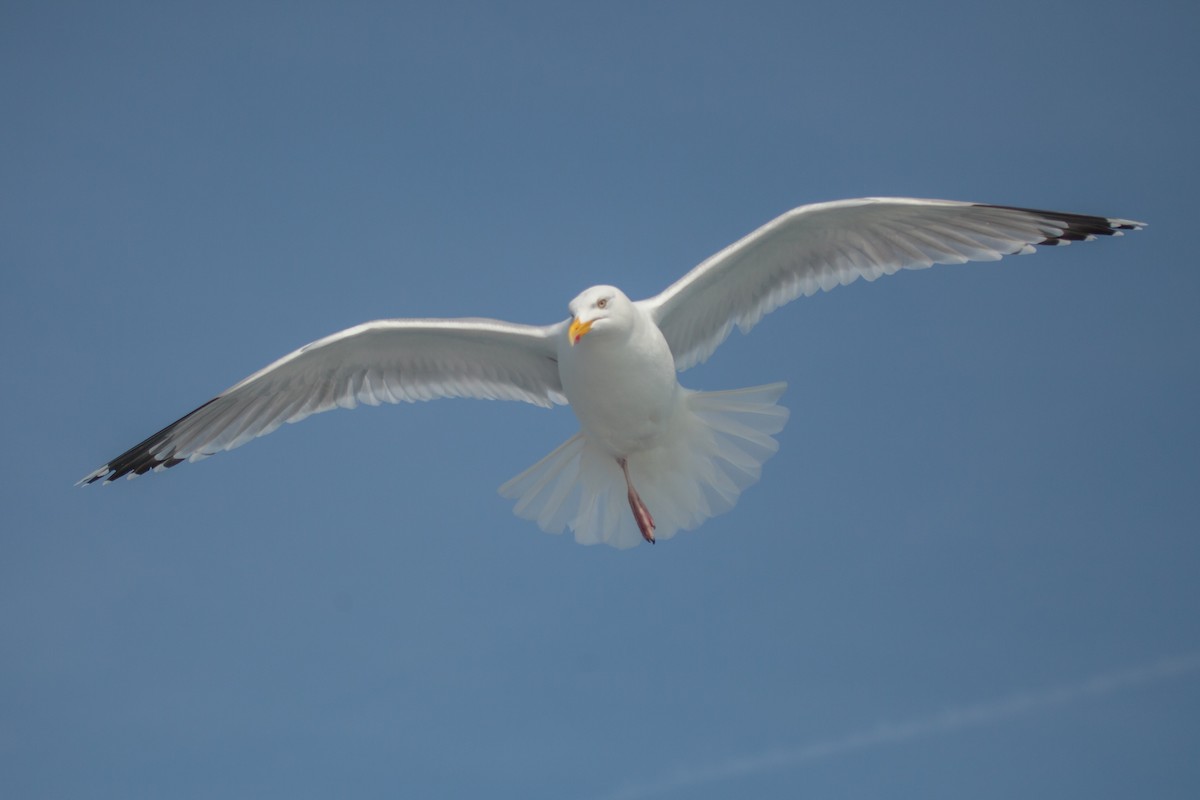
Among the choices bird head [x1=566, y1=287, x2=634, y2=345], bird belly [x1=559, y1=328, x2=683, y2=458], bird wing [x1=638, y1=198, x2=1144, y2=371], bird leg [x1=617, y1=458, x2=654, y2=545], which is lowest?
bird leg [x1=617, y1=458, x2=654, y2=545]

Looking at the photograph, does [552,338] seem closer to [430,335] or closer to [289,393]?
[430,335]

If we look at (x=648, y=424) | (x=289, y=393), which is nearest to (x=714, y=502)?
(x=648, y=424)

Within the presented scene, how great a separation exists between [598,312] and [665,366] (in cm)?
47

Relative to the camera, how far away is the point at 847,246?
7.26 meters

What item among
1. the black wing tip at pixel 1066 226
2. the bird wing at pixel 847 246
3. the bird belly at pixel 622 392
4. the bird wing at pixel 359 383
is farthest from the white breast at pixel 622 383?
the black wing tip at pixel 1066 226

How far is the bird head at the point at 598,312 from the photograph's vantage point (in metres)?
6.50

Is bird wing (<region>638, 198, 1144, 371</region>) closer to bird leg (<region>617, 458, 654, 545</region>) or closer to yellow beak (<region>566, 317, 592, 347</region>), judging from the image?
yellow beak (<region>566, 317, 592, 347</region>)

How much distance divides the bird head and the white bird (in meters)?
0.17

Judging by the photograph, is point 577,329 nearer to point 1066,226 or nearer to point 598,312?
point 598,312

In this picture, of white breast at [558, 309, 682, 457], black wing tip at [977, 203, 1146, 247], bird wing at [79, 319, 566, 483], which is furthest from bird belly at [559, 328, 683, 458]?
black wing tip at [977, 203, 1146, 247]

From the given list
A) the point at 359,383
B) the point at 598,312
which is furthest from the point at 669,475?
the point at 359,383

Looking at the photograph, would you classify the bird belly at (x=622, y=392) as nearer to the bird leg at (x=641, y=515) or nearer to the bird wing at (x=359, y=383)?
Result: the bird leg at (x=641, y=515)

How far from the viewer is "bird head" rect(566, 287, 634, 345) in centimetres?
650

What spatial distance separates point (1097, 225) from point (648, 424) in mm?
2183
